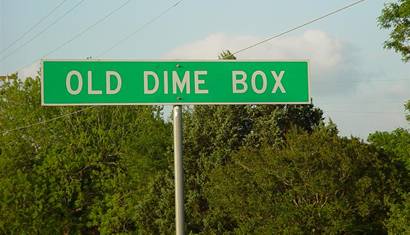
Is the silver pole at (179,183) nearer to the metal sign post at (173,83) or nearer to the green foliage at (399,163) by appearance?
the metal sign post at (173,83)

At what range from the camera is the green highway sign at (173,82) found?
14.4ft

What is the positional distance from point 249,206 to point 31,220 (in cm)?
1781

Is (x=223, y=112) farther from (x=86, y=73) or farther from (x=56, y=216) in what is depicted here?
(x=86, y=73)

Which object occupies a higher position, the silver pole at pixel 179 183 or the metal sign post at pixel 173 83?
the metal sign post at pixel 173 83

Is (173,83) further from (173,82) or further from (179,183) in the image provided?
(179,183)

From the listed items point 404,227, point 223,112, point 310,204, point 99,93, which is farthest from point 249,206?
point 99,93

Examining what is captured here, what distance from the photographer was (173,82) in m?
4.46

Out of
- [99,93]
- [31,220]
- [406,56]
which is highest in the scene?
[406,56]

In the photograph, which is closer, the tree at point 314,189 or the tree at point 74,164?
the tree at point 314,189

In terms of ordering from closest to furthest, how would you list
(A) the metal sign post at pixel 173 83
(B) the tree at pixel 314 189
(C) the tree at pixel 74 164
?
(A) the metal sign post at pixel 173 83 → (B) the tree at pixel 314 189 → (C) the tree at pixel 74 164

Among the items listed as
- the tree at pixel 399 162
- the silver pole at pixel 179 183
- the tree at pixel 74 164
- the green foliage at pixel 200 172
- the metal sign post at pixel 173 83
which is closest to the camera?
the silver pole at pixel 179 183

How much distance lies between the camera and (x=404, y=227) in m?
19.7

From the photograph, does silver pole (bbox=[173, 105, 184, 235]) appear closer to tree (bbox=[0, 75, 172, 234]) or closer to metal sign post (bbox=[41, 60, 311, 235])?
metal sign post (bbox=[41, 60, 311, 235])

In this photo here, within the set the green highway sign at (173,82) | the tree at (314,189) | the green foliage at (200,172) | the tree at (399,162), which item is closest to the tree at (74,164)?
the green foliage at (200,172)
